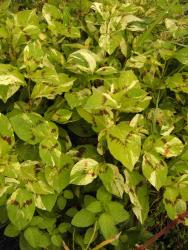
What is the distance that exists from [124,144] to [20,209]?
0.37 meters

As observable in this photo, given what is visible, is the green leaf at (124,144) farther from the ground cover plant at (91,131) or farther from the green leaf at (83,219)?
the green leaf at (83,219)

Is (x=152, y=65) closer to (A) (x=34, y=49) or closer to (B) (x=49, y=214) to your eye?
(A) (x=34, y=49)

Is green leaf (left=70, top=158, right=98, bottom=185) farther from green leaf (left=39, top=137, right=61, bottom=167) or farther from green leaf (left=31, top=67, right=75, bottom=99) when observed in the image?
green leaf (left=31, top=67, right=75, bottom=99)

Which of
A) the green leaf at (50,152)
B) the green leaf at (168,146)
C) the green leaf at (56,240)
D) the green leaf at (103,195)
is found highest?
the green leaf at (50,152)

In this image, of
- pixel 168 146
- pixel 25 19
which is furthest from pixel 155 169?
pixel 25 19

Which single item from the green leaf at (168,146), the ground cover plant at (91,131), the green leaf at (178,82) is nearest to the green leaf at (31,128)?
the ground cover plant at (91,131)

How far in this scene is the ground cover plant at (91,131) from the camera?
1468 mm

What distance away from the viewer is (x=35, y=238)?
5.00ft

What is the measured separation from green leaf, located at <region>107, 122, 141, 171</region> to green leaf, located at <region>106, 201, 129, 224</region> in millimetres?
177

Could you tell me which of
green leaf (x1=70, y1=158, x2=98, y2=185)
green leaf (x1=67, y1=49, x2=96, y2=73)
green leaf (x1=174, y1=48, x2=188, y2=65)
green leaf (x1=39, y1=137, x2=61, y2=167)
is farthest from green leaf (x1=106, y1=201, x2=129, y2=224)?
green leaf (x1=174, y1=48, x2=188, y2=65)

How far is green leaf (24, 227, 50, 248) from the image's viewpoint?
1521mm

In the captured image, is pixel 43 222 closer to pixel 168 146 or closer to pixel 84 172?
pixel 84 172

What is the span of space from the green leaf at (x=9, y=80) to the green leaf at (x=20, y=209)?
0.31m

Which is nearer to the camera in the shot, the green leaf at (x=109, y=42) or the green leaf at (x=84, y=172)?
the green leaf at (x=84, y=172)
